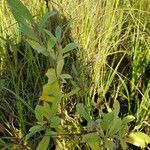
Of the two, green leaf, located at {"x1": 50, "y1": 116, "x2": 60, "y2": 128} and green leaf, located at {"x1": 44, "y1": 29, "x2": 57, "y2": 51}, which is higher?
green leaf, located at {"x1": 44, "y1": 29, "x2": 57, "y2": 51}

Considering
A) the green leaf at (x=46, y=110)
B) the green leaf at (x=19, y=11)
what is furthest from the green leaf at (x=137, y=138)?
the green leaf at (x=19, y=11)

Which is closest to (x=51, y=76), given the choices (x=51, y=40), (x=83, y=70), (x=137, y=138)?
(x=51, y=40)

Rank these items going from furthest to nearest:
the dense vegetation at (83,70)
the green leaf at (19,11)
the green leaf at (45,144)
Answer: the dense vegetation at (83,70) < the green leaf at (45,144) < the green leaf at (19,11)

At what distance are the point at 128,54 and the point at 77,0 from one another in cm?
27

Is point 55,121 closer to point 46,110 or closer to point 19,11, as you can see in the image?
point 46,110

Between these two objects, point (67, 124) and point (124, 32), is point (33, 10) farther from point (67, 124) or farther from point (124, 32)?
point (67, 124)

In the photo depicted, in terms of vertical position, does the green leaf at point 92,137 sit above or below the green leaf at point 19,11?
below

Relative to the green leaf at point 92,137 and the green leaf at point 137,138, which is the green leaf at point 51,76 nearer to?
the green leaf at point 92,137

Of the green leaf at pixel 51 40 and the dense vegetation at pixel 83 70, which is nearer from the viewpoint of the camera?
the green leaf at pixel 51 40

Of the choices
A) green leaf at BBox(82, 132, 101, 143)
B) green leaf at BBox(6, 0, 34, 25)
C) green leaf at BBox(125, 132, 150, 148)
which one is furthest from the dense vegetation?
green leaf at BBox(6, 0, 34, 25)

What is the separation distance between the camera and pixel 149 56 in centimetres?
117

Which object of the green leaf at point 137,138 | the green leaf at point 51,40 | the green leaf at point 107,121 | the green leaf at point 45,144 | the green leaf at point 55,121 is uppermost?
the green leaf at point 51,40

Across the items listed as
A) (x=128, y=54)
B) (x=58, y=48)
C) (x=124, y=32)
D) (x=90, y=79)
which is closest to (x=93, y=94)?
(x=90, y=79)

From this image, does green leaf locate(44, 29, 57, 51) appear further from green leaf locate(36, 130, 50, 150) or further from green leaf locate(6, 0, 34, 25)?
green leaf locate(36, 130, 50, 150)
